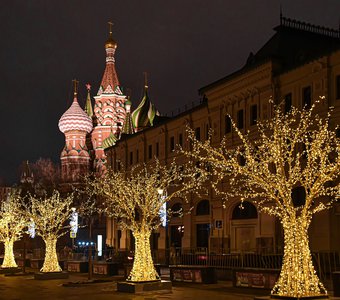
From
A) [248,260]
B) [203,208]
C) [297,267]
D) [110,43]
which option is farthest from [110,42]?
[297,267]

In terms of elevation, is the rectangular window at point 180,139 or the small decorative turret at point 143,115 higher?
the small decorative turret at point 143,115

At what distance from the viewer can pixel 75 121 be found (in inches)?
4053

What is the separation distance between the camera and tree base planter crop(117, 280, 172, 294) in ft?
81.5

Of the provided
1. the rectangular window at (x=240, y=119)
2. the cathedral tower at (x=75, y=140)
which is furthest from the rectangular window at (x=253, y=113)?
the cathedral tower at (x=75, y=140)

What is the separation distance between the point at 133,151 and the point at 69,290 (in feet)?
102

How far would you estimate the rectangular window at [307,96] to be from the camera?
3425 cm

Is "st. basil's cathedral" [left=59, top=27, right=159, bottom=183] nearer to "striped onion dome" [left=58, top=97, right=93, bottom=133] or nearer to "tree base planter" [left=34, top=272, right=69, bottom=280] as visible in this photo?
"striped onion dome" [left=58, top=97, right=93, bottom=133]

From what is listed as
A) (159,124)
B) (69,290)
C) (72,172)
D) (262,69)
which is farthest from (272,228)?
(72,172)

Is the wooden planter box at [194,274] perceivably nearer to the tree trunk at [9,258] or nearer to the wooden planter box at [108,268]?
the wooden planter box at [108,268]

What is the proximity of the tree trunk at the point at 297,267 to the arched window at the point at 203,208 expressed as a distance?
26437mm

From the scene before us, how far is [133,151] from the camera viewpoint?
5825 centimetres

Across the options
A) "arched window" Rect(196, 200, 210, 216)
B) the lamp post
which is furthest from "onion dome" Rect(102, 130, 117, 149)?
the lamp post

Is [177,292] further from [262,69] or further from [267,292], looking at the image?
[262,69]

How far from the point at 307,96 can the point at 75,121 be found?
72804mm
